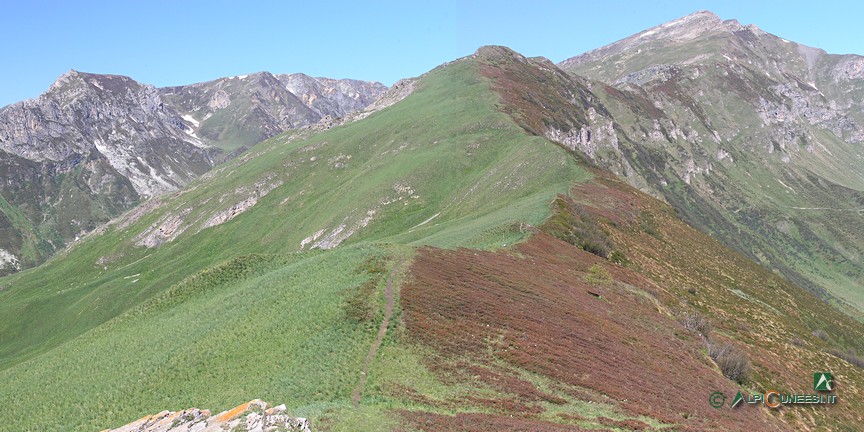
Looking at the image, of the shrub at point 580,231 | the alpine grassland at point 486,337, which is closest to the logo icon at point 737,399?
the alpine grassland at point 486,337

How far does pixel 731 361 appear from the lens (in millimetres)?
44938

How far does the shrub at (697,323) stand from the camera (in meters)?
51.9

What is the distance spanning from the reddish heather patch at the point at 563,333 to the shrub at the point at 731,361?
1499 millimetres

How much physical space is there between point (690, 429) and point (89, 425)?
33.6 meters

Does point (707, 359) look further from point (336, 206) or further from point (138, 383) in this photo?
point (336, 206)

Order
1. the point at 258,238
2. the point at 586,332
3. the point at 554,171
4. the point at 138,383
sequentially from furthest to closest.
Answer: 1. the point at 258,238
2. the point at 554,171
3. the point at 586,332
4. the point at 138,383

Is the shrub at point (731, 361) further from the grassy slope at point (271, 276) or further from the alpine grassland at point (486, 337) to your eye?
the grassy slope at point (271, 276)

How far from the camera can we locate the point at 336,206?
133125mm

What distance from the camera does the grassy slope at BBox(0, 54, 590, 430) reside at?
3212 centimetres

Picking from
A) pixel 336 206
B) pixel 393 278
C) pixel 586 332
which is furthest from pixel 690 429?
pixel 336 206

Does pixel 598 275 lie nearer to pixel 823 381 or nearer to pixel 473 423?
pixel 823 381

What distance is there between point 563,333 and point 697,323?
22.2 m

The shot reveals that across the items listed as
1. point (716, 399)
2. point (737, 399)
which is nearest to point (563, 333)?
point (716, 399)

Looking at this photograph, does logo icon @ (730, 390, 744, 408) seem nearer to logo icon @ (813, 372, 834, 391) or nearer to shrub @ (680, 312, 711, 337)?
shrub @ (680, 312, 711, 337)
